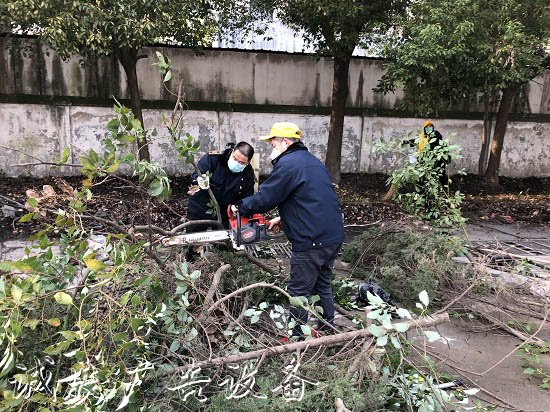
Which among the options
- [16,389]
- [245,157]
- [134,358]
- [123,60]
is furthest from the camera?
[123,60]

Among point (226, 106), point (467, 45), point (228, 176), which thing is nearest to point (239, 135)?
point (226, 106)

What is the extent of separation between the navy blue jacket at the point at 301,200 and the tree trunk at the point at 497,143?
7464 mm

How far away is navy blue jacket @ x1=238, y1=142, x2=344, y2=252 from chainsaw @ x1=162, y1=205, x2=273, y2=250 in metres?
0.10

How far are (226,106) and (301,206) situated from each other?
257 inches

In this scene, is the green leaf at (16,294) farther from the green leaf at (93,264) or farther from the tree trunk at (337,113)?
the tree trunk at (337,113)

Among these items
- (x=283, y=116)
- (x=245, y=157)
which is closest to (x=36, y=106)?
(x=283, y=116)

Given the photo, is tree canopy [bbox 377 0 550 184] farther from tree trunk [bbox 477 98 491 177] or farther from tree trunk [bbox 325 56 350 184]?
tree trunk [bbox 477 98 491 177]

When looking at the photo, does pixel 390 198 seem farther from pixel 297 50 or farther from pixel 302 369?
pixel 302 369

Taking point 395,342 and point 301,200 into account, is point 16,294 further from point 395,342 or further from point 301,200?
point 301,200

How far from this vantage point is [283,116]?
9648 mm

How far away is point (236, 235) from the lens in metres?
3.33

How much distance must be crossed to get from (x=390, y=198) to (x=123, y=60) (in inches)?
204

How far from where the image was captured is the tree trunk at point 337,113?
820 centimetres

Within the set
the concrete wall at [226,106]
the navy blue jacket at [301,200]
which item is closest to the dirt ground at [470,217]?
the concrete wall at [226,106]
